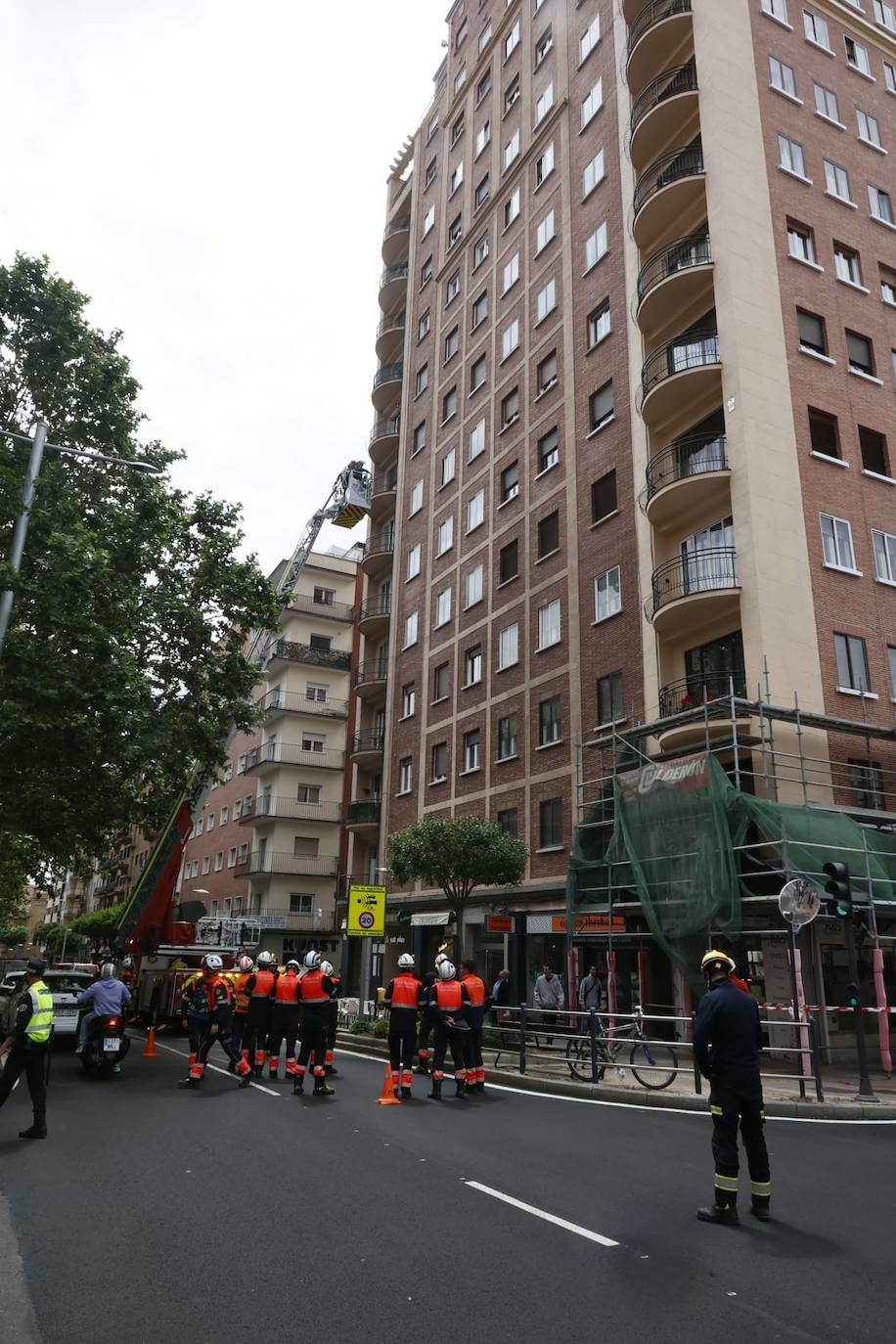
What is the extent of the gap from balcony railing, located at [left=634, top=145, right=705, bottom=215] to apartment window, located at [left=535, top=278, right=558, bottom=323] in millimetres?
4585

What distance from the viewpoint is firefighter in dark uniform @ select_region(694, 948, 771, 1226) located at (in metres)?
6.23

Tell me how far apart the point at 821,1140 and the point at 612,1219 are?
446 centimetres

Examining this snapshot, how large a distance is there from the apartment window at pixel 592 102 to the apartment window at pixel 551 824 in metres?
21.6

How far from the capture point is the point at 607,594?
79.9ft

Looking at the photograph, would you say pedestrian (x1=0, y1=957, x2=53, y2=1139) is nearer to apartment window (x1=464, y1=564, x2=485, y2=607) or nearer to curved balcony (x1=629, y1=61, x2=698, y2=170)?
apartment window (x1=464, y1=564, x2=485, y2=607)

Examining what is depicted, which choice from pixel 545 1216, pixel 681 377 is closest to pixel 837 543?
pixel 681 377

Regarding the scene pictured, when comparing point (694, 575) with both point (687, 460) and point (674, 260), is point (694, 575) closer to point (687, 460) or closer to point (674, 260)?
point (687, 460)

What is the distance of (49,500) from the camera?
58.7ft

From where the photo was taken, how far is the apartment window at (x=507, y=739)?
27.3m

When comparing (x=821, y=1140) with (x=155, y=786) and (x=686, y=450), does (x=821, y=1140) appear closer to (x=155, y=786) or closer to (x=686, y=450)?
(x=155, y=786)

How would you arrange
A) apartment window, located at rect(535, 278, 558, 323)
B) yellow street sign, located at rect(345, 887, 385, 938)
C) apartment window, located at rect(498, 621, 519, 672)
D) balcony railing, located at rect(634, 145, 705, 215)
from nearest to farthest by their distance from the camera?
yellow street sign, located at rect(345, 887, 385, 938) < balcony railing, located at rect(634, 145, 705, 215) < apartment window, located at rect(498, 621, 519, 672) < apartment window, located at rect(535, 278, 558, 323)

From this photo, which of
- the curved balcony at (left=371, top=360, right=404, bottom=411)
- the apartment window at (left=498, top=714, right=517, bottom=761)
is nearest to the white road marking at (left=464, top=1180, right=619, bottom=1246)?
the apartment window at (left=498, top=714, right=517, bottom=761)

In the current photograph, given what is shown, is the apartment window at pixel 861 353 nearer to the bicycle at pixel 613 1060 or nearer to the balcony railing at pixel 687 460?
the balcony railing at pixel 687 460

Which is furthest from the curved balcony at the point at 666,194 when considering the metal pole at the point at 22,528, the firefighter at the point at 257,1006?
the firefighter at the point at 257,1006
